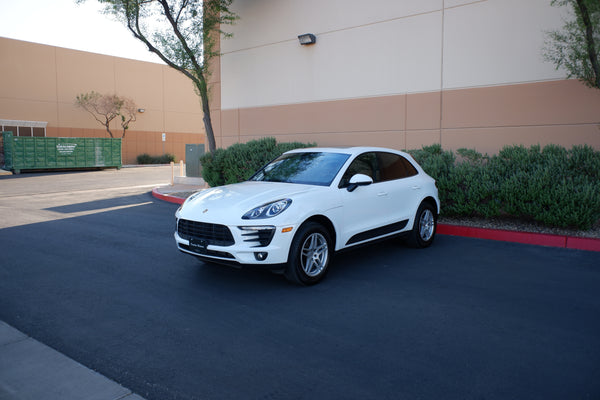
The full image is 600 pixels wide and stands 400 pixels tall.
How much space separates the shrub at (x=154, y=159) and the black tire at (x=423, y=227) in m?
35.7

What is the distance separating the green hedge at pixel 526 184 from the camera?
7.96 metres

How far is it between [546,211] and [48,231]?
893cm

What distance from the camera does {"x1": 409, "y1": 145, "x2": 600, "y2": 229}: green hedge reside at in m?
7.96

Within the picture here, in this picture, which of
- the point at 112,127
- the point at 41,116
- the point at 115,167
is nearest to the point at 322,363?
the point at 115,167

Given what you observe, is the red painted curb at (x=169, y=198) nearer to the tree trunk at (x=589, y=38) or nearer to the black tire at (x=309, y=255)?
the black tire at (x=309, y=255)

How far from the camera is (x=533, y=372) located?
352 cm

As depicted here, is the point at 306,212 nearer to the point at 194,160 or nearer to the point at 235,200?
the point at 235,200

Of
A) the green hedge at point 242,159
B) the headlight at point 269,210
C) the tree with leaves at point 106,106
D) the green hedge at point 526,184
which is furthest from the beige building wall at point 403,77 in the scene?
the tree with leaves at point 106,106

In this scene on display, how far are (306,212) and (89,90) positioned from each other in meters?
36.2

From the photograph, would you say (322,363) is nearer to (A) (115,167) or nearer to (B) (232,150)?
(B) (232,150)

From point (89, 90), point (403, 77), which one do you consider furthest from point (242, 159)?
point (89, 90)

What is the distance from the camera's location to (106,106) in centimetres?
3659

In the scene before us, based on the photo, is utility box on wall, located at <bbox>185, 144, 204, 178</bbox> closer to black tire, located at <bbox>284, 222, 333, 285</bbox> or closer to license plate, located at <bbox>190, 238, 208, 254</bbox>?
license plate, located at <bbox>190, 238, 208, 254</bbox>

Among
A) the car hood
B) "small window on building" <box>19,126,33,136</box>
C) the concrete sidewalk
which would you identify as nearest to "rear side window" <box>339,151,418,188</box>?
the car hood
